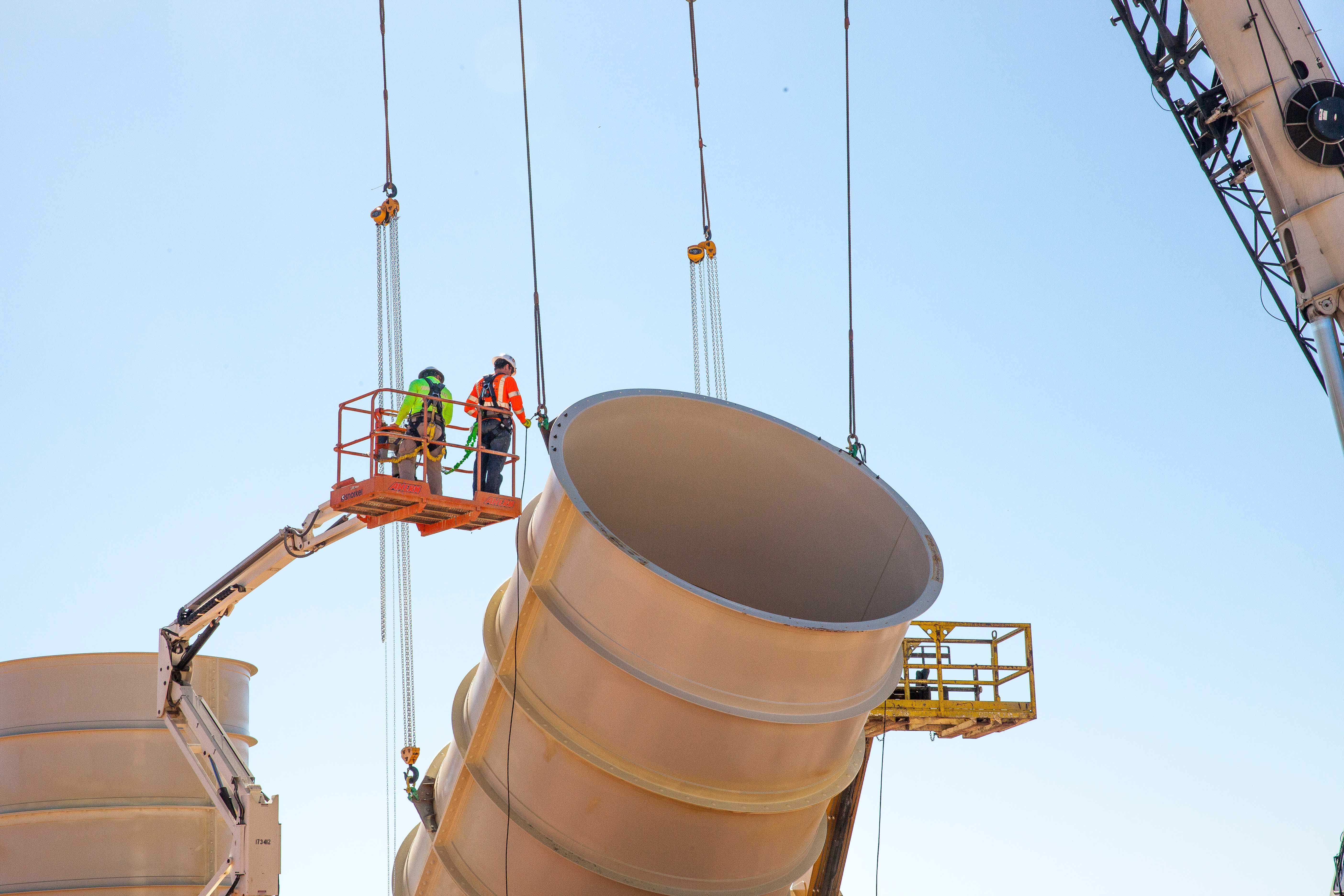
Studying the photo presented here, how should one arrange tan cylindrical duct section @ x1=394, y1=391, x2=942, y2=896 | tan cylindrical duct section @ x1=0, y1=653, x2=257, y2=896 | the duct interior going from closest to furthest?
tan cylindrical duct section @ x1=394, y1=391, x2=942, y2=896, the duct interior, tan cylindrical duct section @ x1=0, y1=653, x2=257, y2=896

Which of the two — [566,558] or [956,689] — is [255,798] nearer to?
[566,558]

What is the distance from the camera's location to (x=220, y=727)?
12695 millimetres

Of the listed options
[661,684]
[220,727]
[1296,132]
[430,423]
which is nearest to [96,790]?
[220,727]

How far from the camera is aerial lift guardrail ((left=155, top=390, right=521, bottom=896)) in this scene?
11.5 m

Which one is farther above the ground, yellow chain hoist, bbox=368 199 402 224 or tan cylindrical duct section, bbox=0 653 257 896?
yellow chain hoist, bbox=368 199 402 224

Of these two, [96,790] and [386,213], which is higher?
[386,213]

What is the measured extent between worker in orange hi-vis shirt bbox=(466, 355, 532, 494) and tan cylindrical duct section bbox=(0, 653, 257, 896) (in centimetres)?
609

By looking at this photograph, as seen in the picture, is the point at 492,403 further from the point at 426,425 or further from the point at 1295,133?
the point at 1295,133

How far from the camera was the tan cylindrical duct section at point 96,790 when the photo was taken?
14797mm

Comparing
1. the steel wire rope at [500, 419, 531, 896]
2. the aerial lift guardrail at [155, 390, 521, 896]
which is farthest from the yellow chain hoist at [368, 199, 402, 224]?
the steel wire rope at [500, 419, 531, 896]

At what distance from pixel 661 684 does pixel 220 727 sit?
7.15 meters

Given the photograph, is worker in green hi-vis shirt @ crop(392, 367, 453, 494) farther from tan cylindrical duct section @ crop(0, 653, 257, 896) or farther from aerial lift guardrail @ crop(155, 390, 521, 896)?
tan cylindrical duct section @ crop(0, 653, 257, 896)

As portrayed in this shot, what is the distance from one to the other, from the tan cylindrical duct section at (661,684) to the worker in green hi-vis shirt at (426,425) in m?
3.09

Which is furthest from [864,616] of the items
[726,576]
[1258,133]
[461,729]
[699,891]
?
[1258,133]
